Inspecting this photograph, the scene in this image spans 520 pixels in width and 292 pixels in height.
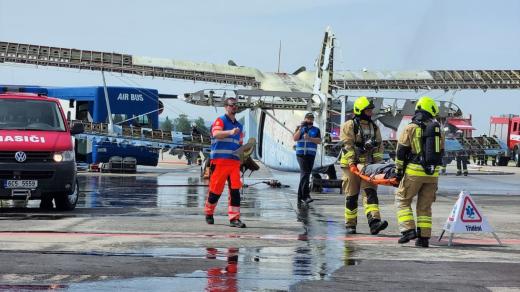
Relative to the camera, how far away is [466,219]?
31.3ft

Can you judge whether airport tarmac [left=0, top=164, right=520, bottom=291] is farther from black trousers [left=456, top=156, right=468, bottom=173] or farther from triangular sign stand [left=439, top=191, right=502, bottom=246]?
black trousers [left=456, top=156, right=468, bottom=173]

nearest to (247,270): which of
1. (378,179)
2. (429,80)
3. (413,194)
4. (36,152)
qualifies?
(413,194)

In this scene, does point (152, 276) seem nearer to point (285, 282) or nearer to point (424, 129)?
point (285, 282)

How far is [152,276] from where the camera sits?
663cm

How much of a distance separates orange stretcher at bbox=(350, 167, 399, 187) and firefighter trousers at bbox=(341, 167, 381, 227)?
7.3 inches

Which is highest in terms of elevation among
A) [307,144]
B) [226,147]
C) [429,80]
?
[429,80]

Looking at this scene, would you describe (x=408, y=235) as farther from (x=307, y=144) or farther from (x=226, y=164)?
(x=307, y=144)

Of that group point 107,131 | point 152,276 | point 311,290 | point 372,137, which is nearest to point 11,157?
point 372,137

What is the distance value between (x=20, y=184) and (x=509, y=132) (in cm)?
4778

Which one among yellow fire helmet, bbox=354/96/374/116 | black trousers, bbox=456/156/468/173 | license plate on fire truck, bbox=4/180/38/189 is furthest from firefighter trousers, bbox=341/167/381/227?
black trousers, bbox=456/156/468/173

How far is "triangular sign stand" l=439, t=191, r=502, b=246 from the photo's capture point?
372 inches

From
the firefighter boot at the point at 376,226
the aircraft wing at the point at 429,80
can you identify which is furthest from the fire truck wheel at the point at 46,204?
the aircraft wing at the point at 429,80

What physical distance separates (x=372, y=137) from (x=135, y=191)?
916 centimetres

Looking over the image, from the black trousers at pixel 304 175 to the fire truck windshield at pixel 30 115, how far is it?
192 inches
